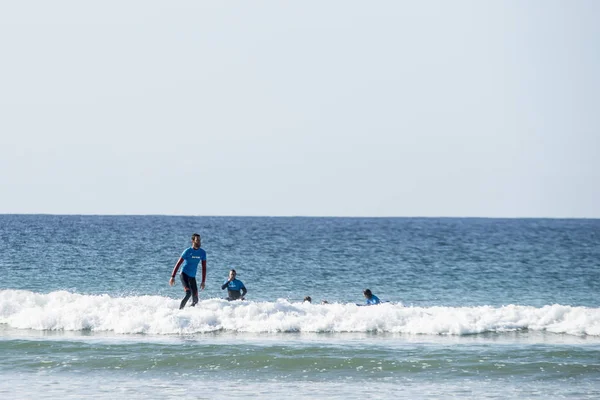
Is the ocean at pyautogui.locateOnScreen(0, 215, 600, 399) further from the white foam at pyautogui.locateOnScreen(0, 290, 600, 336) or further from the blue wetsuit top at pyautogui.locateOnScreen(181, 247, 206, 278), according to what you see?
the blue wetsuit top at pyautogui.locateOnScreen(181, 247, 206, 278)

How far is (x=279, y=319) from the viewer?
74.4ft

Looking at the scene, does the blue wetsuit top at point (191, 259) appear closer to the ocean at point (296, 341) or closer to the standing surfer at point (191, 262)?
the standing surfer at point (191, 262)

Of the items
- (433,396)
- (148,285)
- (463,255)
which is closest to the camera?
(433,396)

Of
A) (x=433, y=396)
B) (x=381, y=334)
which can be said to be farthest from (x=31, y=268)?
(x=433, y=396)

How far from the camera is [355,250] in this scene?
197 ft

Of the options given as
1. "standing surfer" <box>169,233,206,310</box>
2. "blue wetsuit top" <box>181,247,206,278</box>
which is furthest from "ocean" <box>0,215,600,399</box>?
"blue wetsuit top" <box>181,247,206,278</box>

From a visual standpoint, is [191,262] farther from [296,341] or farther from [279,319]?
[296,341]

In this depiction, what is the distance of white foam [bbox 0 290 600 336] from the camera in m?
22.2

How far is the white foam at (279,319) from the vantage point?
22.2 metres

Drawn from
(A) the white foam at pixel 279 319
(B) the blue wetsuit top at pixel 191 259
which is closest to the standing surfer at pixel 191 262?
(B) the blue wetsuit top at pixel 191 259

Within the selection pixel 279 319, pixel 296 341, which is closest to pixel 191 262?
pixel 279 319

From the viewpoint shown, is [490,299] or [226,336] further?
[490,299]

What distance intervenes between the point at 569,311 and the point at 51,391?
14.5 m

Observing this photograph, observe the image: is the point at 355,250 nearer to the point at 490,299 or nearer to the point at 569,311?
the point at 490,299
